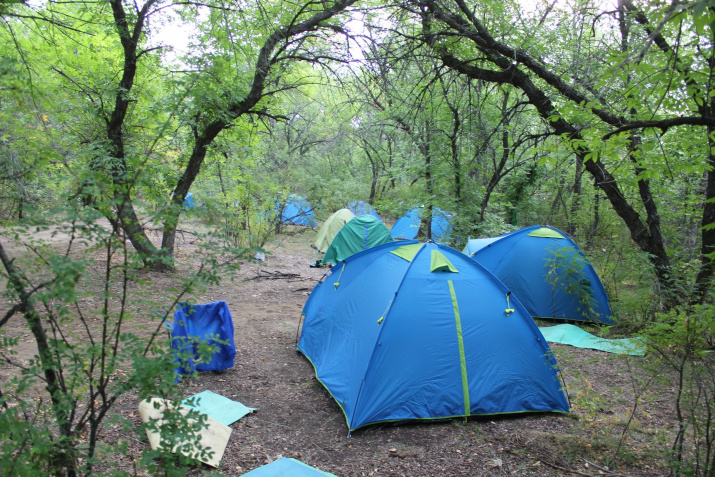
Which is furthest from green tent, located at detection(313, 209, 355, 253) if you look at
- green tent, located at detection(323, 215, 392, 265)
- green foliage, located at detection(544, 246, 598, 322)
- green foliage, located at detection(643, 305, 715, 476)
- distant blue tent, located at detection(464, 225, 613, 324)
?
green foliage, located at detection(643, 305, 715, 476)

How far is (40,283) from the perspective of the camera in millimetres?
1820

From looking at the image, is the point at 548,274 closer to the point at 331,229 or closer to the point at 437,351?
the point at 437,351

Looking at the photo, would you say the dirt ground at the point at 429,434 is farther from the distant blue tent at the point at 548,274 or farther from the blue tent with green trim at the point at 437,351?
the distant blue tent at the point at 548,274

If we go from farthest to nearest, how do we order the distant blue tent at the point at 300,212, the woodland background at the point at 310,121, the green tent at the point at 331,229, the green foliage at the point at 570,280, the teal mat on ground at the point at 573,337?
the distant blue tent at the point at 300,212
the green tent at the point at 331,229
the green foliage at the point at 570,280
the teal mat on ground at the point at 573,337
the woodland background at the point at 310,121

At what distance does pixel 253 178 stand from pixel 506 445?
10.8 meters

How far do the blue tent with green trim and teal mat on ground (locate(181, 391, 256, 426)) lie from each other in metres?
0.88

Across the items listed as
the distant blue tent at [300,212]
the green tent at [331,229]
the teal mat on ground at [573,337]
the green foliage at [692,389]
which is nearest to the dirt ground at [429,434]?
the green foliage at [692,389]

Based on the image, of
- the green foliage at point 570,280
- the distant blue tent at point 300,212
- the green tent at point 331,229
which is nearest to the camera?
the green foliage at point 570,280

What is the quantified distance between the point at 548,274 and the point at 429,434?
4.44m

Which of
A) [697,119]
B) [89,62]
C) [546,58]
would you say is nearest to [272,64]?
[89,62]

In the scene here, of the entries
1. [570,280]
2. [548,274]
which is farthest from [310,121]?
[570,280]

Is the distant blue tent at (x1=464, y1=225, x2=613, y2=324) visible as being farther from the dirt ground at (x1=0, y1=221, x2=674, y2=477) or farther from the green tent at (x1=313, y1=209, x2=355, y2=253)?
the green tent at (x1=313, y1=209, x2=355, y2=253)

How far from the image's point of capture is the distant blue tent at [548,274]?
7082 mm

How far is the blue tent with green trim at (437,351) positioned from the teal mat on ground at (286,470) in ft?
2.39
